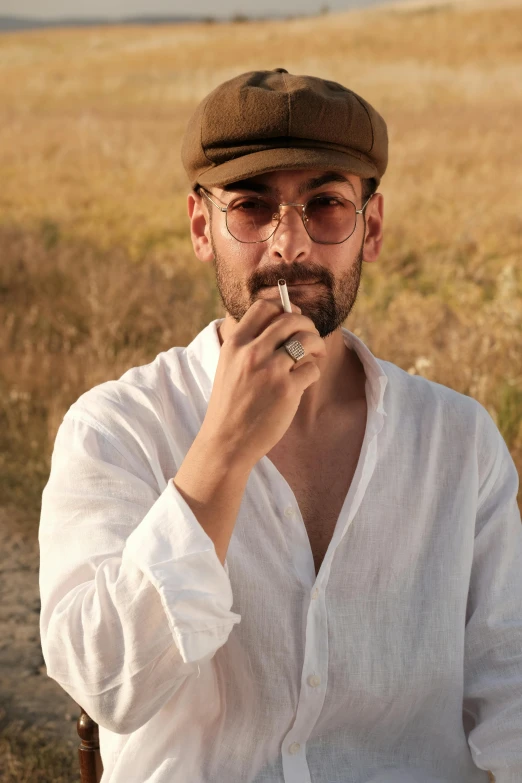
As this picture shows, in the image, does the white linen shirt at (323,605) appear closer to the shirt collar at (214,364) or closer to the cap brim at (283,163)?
the shirt collar at (214,364)

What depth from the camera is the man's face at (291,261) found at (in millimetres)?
2062

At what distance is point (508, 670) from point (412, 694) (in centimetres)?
22

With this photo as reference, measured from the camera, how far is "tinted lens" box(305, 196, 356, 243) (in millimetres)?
2117

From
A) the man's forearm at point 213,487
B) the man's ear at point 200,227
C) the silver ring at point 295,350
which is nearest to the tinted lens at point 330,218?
the man's ear at point 200,227

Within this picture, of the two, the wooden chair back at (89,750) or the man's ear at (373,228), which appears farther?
the man's ear at (373,228)

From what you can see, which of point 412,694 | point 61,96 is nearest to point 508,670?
point 412,694

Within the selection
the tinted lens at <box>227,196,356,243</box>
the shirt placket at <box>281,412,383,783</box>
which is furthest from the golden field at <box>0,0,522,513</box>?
the shirt placket at <box>281,412,383,783</box>

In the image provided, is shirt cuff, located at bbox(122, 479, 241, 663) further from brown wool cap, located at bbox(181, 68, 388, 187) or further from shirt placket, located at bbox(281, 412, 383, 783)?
brown wool cap, located at bbox(181, 68, 388, 187)

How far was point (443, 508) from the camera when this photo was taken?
2.14 metres

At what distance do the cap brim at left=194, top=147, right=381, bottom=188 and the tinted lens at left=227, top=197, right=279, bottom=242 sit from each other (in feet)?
0.19

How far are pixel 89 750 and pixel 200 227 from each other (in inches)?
49.0

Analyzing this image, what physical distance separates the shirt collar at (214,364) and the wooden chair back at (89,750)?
75 cm

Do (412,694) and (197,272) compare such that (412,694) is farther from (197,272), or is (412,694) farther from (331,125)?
(197,272)

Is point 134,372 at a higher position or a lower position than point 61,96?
lower
